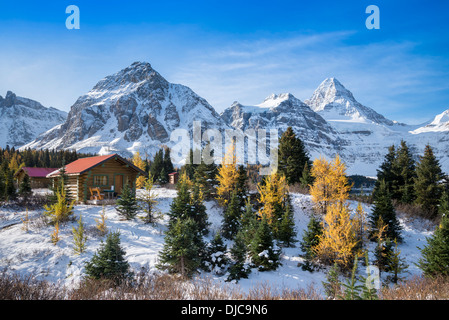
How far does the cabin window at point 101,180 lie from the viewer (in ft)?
73.4

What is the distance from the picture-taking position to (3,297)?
4.98m

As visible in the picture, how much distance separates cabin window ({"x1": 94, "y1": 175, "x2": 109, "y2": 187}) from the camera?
22388mm

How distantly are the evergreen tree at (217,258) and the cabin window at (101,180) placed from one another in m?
15.0

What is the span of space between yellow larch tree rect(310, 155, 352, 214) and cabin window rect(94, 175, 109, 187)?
64.5 ft

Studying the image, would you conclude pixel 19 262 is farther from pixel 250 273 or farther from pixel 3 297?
pixel 250 273

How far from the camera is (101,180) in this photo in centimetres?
2280

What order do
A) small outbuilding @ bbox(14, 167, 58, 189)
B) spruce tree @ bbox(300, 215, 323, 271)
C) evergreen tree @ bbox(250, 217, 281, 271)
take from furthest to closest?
1. small outbuilding @ bbox(14, 167, 58, 189)
2. spruce tree @ bbox(300, 215, 323, 271)
3. evergreen tree @ bbox(250, 217, 281, 271)

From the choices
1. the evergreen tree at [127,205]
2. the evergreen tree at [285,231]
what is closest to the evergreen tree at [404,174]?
the evergreen tree at [285,231]

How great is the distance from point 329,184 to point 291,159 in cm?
960

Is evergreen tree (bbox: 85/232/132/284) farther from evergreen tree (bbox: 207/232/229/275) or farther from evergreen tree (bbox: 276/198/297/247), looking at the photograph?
evergreen tree (bbox: 276/198/297/247)

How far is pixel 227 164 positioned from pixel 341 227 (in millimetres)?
11182

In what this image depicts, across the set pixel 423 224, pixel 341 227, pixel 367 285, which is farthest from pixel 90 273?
pixel 423 224

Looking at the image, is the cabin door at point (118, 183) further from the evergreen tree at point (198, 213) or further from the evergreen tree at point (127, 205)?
the evergreen tree at point (198, 213)

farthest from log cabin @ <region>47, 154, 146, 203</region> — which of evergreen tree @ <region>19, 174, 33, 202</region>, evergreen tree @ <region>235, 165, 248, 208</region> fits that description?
evergreen tree @ <region>235, 165, 248, 208</region>
